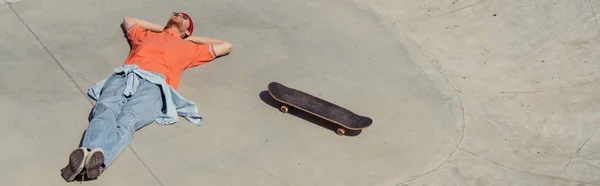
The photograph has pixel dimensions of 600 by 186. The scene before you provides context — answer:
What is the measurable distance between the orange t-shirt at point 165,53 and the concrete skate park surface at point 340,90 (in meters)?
0.18

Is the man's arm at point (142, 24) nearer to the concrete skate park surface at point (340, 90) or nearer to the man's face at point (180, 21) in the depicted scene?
the man's face at point (180, 21)

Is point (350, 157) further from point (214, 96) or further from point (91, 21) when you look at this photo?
point (91, 21)

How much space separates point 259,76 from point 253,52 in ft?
1.80

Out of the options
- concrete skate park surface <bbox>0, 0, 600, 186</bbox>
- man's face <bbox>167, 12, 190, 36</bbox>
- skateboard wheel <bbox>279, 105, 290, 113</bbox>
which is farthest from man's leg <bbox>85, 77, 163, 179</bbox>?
Result: skateboard wheel <bbox>279, 105, 290, 113</bbox>

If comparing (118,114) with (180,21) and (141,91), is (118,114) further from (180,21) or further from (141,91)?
(180,21)

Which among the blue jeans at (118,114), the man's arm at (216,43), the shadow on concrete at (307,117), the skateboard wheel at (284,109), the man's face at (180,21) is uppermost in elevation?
the man's face at (180,21)

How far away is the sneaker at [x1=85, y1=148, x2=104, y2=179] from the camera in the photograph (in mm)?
6461

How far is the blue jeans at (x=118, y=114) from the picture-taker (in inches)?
267

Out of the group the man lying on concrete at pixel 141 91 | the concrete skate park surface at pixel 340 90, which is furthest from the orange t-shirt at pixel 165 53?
the concrete skate park surface at pixel 340 90

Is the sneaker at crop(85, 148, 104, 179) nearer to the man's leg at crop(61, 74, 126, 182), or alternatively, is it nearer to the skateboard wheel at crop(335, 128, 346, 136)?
the man's leg at crop(61, 74, 126, 182)

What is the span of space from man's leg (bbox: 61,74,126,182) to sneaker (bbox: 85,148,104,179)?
51 mm

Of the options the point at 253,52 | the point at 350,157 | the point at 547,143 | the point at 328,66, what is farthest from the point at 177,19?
the point at 547,143

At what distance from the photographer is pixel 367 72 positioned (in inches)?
356

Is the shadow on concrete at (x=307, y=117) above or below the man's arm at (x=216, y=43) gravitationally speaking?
below
